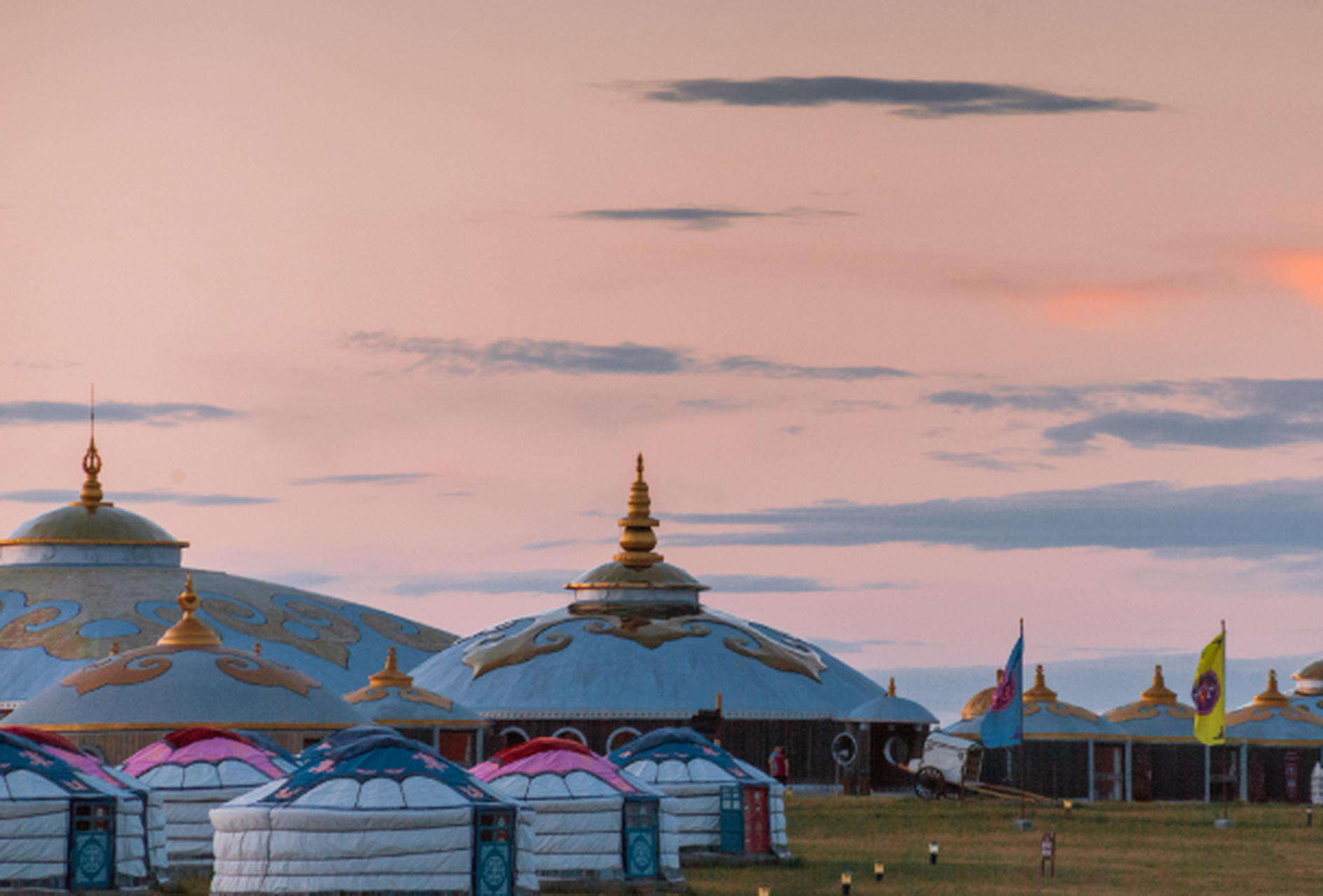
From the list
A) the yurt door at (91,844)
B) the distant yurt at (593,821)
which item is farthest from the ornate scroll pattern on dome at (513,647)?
the yurt door at (91,844)

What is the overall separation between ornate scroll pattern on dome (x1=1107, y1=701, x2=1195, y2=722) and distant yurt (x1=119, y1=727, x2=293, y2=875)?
1328 inches

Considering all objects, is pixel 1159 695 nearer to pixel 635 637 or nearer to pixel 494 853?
pixel 635 637

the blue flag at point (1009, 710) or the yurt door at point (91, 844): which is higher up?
the blue flag at point (1009, 710)

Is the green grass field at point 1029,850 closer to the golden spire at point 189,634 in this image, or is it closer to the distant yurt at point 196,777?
the distant yurt at point 196,777

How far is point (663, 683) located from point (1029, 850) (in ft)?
80.1

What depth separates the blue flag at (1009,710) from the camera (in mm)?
47375

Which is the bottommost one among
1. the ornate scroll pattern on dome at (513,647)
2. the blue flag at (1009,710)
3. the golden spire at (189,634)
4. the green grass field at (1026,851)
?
the green grass field at (1026,851)

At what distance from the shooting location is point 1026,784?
2633 inches

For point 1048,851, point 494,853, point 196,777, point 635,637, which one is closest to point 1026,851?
point 1048,851

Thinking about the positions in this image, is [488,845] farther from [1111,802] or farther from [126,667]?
[1111,802]

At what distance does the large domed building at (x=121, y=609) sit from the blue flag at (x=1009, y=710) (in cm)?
3372

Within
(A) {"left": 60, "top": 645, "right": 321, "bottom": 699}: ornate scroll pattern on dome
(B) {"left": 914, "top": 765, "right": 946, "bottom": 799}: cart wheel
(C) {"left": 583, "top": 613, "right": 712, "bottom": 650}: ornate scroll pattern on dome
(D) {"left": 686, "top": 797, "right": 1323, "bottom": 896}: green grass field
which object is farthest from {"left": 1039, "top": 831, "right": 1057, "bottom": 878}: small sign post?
(C) {"left": 583, "top": 613, "right": 712, "bottom": 650}: ornate scroll pattern on dome

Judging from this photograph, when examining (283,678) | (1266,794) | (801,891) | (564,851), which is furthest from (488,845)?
(1266,794)

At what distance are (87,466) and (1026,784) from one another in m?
35.3
